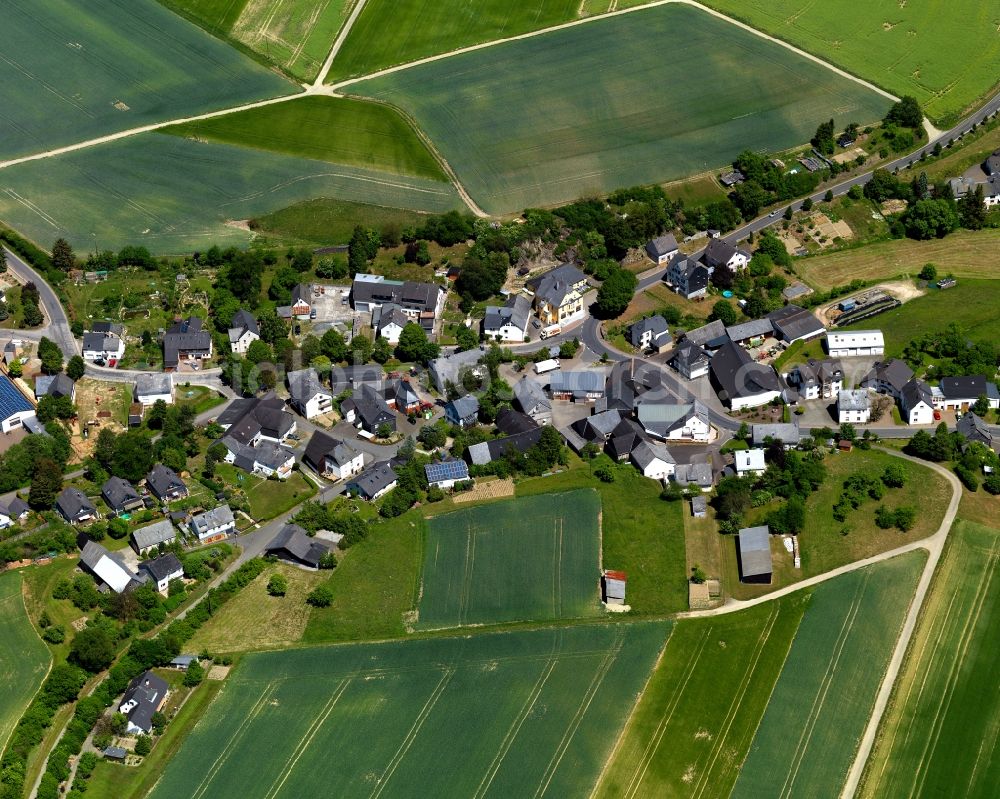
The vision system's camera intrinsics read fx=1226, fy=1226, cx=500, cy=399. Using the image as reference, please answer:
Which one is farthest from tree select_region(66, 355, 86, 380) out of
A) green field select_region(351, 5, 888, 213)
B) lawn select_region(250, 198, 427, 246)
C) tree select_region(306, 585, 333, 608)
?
green field select_region(351, 5, 888, 213)

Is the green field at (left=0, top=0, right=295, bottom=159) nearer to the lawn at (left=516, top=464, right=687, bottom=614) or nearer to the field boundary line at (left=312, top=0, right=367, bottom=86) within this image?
the field boundary line at (left=312, top=0, right=367, bottom=86)

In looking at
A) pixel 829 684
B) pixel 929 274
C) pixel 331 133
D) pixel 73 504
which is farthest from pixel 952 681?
pixel 331 133

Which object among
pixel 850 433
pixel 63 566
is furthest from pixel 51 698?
pixel 850 433

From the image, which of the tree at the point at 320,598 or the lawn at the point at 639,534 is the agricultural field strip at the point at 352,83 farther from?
the tree at the point at 320,598

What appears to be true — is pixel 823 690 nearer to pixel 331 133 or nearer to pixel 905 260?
pixel 905 260

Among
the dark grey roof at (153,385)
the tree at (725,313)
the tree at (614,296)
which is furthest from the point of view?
the tree at (614,296)

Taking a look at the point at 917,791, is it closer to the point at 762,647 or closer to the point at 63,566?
the point at 762,647

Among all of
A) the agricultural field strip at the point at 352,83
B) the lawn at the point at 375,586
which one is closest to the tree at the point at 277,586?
the lawn at the point at 375,586

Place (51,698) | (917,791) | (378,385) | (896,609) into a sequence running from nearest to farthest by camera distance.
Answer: (917,791) < (51,698) < (896,609) < (378,385)
